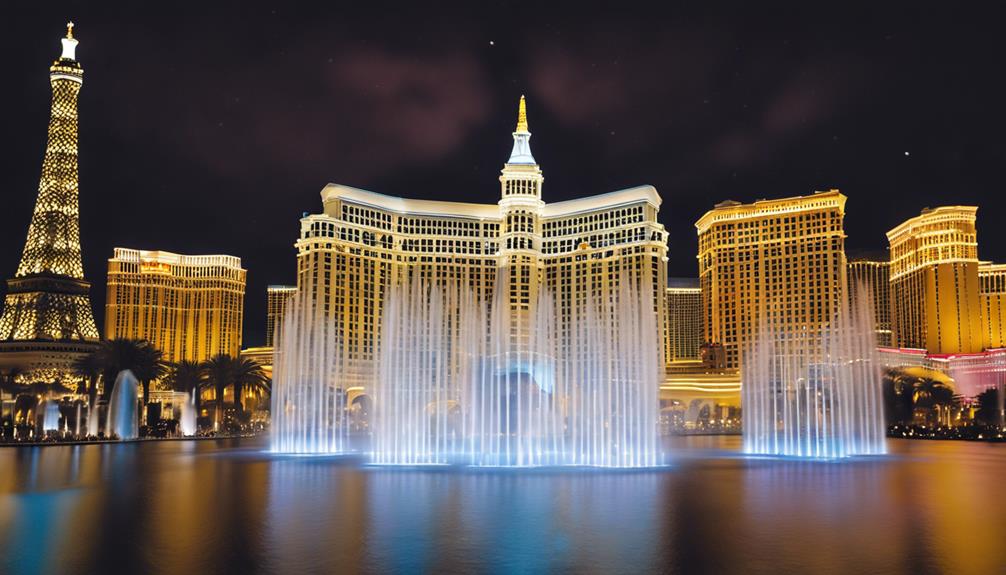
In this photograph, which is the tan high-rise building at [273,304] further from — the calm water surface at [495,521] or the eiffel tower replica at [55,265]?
the calm water surface at [495,521]

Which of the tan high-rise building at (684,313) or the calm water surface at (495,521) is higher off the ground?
the tan high-rise building at (684,313)

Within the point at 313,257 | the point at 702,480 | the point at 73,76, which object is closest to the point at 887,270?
the point at 313,257

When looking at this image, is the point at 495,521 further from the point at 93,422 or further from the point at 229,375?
the point at 229,375

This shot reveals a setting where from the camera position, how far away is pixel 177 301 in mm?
144750

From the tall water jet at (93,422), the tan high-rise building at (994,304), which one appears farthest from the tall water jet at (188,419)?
the tan high-rise building at (994,304)

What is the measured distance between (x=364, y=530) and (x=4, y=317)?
8527 centimetres

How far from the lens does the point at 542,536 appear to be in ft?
45.9

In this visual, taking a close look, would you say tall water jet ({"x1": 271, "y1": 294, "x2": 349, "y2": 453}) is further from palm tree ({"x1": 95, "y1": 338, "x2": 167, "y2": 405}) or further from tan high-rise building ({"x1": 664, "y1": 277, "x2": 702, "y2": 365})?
tan high-rise building ({"x1": 664, "y1": 277, "x2": 702, "y2": 365})

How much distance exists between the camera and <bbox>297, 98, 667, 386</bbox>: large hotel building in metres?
99.8

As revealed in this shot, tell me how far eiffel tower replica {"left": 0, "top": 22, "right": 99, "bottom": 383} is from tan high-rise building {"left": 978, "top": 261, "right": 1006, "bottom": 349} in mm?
128571

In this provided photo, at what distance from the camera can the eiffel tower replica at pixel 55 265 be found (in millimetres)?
79812

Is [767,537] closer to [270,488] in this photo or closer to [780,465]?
[270,488]

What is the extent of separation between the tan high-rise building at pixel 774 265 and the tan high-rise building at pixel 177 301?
82.8 metres

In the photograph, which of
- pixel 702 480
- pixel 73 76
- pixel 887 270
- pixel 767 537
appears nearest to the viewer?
pixel 767 537
